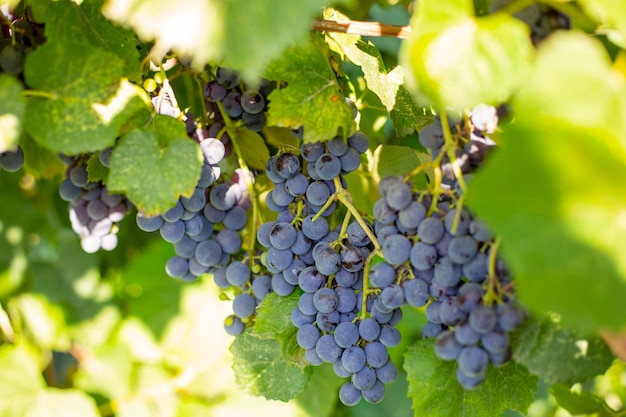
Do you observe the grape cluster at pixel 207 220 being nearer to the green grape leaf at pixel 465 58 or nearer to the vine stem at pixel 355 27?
the vine stem at pixel 355 27

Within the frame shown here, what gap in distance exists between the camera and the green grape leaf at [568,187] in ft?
1.87

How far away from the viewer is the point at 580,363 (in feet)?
2.51

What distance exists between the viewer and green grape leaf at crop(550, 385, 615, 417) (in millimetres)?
1216

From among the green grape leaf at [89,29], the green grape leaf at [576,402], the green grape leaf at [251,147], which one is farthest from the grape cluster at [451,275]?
the green grape leaf at [576,402]

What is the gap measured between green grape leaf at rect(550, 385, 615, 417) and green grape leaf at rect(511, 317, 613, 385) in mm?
502

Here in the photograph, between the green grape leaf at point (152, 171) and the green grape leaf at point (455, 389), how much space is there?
425mm

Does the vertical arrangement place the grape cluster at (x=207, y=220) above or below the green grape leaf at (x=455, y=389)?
above

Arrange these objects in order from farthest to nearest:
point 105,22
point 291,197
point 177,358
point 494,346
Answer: point 177,358 < point 291,197 < point 105,22 < point 494,346

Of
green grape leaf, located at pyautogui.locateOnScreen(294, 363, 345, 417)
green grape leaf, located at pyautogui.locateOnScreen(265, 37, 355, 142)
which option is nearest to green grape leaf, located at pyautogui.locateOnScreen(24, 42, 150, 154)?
green grape leaf, located at pyautogui.locateOnScreen(265, 37, 355, 142)

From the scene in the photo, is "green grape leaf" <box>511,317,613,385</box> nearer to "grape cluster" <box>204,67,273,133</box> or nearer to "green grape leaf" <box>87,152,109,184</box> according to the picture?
"grape cluster" <box>204,67,273,133</box>

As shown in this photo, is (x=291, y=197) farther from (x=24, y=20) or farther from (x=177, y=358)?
(x=177, y=358)

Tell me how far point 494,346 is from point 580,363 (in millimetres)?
127

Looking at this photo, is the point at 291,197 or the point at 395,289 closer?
the point at 395,289

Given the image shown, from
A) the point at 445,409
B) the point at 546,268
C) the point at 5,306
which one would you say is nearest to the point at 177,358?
the point at 5,306
